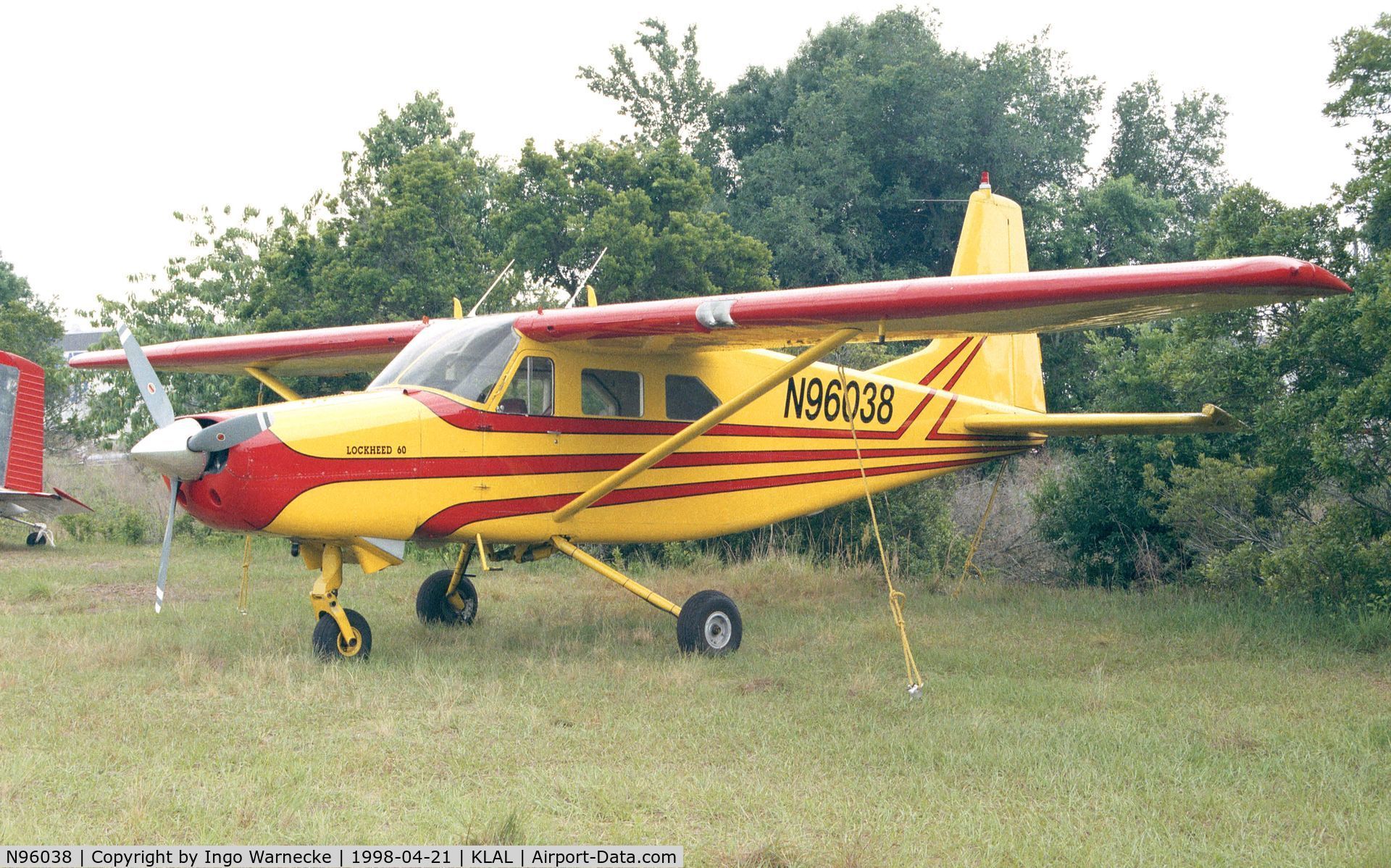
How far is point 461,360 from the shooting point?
327 inches

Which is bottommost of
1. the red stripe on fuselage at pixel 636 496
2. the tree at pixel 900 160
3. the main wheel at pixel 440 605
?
the main wheel at pixel 440 605

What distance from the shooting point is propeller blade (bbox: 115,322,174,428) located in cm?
736

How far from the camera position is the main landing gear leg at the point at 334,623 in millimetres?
7824

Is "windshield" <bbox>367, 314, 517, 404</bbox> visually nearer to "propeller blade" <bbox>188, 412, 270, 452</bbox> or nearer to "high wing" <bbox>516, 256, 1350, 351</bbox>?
"high wing" <bbox>516, 256, 1350, 351</bbox>

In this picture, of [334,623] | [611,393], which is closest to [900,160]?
[611,393]

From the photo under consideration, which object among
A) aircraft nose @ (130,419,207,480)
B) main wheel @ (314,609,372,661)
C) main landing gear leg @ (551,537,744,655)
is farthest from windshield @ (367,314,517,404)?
main wheel @ (314,609,372,661)

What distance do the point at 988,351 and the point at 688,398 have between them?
404 cm

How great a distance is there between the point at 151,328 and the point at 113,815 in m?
21.6

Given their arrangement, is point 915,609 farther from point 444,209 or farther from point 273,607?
point 444,209

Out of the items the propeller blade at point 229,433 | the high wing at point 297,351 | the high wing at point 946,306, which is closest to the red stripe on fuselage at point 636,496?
the high wing at point 946,306

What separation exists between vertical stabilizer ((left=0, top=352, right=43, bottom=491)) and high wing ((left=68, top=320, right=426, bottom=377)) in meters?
5.88

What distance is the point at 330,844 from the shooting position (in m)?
4.29

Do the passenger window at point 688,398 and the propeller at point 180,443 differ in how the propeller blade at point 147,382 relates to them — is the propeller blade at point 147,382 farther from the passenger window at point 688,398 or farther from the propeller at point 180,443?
the passenger window at point 688,398

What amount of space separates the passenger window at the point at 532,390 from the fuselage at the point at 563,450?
0.04 feet
